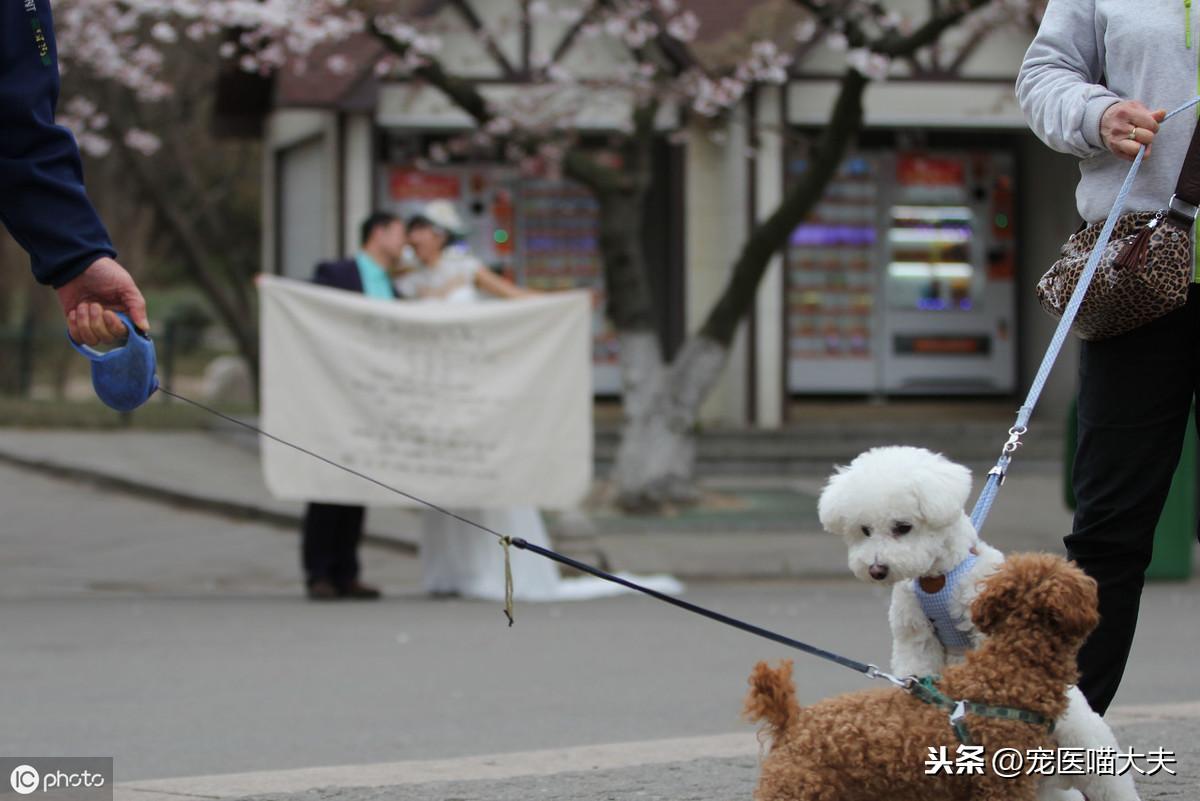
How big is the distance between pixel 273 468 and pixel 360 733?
12.1 ft

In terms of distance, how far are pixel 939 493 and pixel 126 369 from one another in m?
1.70

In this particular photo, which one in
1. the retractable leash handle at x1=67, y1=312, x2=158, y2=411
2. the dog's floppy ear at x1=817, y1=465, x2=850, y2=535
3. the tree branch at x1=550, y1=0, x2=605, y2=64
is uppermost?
the tree branch at x1=550, y1=0, x2=605, y2=64

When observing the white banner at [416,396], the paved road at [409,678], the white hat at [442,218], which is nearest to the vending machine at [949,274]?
the paved road at [409,678]

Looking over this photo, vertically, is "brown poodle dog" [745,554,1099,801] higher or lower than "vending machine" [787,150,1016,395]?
lower

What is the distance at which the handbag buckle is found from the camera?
367 centimetres

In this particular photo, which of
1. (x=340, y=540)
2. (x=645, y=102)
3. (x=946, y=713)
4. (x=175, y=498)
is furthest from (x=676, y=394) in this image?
(x=946, y=713)

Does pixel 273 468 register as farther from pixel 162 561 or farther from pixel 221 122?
pixel 221 122

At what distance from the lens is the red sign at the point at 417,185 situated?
16828mm

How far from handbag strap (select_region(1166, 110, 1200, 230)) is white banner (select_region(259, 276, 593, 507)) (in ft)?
20.0

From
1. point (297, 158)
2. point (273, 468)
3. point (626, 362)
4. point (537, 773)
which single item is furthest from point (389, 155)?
point (537, 773)

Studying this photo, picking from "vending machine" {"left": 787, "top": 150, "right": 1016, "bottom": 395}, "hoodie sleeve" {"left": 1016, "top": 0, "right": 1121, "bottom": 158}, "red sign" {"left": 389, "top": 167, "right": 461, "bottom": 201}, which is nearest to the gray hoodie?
"hoodie sleeve" {"left": 1016, "top": 0, "right": 1121, "bottom": 158}

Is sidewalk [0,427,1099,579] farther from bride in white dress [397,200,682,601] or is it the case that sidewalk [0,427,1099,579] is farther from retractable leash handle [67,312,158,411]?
retractable leash handle [67,312,158,411]

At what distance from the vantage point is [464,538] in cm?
925

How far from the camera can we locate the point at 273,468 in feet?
30.0
